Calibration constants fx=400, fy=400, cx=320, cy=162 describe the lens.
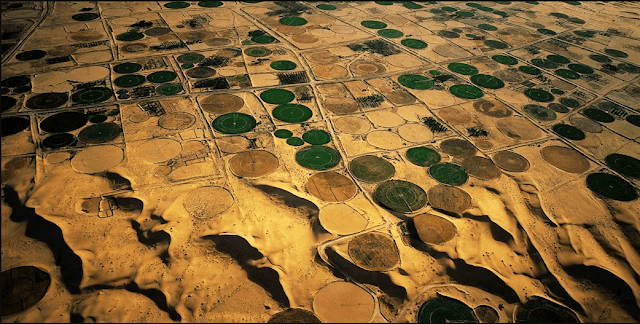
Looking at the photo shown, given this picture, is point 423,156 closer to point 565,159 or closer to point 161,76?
point 565,159

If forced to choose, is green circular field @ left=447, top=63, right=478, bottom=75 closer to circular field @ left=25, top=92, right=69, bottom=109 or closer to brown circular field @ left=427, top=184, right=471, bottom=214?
brown circular field @ left=427, top=184, right=471, bottom=214

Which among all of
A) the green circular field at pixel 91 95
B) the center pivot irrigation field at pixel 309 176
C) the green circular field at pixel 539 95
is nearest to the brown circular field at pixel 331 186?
the center pivot irrigation field at pixel 309 176

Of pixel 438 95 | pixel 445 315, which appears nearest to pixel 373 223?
pixel 445 315

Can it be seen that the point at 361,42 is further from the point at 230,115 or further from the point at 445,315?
the point at 445,315

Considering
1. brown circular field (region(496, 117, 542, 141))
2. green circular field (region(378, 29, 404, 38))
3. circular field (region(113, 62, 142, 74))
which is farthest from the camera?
green circular field (region(378, 29, 404, 38))

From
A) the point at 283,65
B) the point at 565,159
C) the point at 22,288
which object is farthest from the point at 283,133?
the point at 565,159

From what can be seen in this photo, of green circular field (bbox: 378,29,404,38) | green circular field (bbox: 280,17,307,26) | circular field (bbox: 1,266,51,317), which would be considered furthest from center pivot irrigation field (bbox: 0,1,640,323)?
green circular field (bbox: 280,17,307,26)
